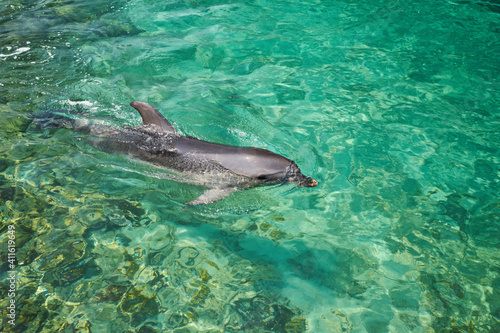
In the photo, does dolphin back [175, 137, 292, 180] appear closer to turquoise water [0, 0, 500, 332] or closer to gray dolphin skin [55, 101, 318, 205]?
gray dolphin skin [55, 101, 318, 205]

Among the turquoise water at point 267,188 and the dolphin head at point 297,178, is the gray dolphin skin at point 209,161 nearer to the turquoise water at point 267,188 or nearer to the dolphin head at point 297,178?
the dolphin head at point 297,178

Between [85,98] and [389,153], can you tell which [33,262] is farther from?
[389,153]

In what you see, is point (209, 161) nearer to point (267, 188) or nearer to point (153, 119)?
point (267, 188)

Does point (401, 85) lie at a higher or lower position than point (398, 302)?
higher

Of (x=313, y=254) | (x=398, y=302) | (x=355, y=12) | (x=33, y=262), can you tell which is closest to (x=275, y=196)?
(x=313, y=254)

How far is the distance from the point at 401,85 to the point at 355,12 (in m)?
4.07

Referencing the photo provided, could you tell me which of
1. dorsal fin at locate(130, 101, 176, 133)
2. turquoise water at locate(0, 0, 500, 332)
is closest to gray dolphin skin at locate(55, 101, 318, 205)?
dorsal fin at locate(130, 101, 176, 133)

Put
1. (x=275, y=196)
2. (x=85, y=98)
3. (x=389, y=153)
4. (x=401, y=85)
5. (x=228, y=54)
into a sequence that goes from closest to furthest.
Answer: (x=275, y=196), (x=389, y=153), (x=85, y=98), (x=401, y=85), (x=228, y=54)

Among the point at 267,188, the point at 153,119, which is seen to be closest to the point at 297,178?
the point at 267,188

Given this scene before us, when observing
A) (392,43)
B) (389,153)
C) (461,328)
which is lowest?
(461,328)

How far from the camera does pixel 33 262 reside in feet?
14.3

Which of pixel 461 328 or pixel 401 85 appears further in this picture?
pixel 401 85

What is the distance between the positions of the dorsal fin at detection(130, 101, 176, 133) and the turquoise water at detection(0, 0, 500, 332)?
74 centimetres

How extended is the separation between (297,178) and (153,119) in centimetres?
251
